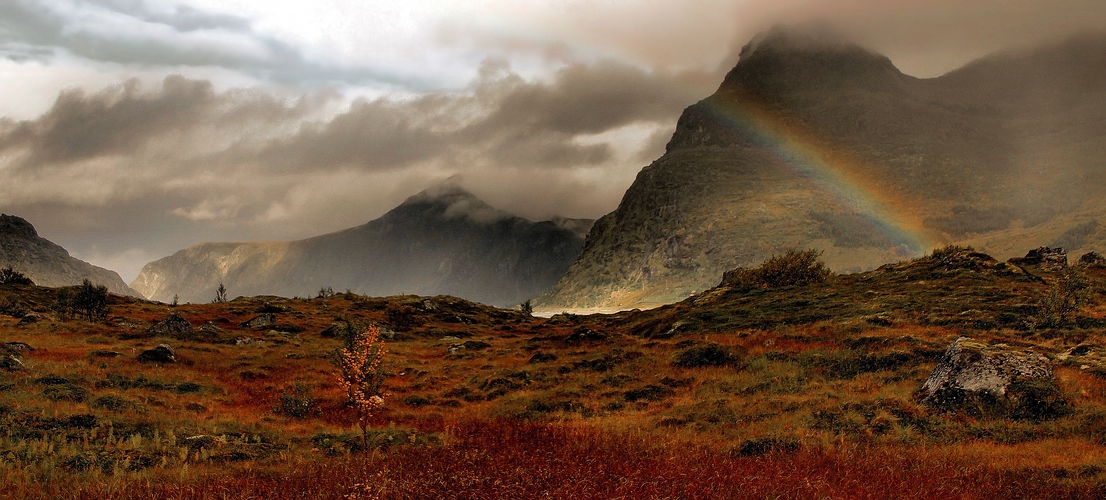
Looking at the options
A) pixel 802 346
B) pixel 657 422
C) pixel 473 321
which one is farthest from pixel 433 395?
pixel 473 321

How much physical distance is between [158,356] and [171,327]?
64.2 ft

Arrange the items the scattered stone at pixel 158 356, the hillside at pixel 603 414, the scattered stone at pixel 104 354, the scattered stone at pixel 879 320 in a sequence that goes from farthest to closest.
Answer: the scattered stone at pixel 879 320 → the scattered stone at pixel 158 356 → the scattered stone at pixel 104 354 → the hillside at pixel 603 414

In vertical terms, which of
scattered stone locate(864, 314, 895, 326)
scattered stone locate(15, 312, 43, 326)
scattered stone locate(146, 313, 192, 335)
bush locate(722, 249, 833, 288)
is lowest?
scattered stone locate(146, 313, 192, 335)

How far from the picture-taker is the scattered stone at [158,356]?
36812mm

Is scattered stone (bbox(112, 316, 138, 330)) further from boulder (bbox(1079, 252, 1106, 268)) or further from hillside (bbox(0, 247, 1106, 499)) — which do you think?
boulder (bbox(1079, 252, 1106, 268))

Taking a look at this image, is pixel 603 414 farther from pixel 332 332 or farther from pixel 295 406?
pixel 332 332

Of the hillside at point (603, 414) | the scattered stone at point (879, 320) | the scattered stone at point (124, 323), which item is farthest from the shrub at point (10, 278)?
the scattered stone at point (879, 320)

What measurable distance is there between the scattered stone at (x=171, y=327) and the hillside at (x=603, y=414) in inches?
11.1

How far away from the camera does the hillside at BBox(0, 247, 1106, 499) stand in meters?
12.0

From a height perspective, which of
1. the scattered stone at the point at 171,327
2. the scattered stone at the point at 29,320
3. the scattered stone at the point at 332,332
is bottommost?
the scattered stone at the point at 332,332

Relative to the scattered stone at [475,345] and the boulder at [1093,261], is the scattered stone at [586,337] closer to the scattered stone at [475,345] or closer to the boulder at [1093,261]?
the scattered stone at [475,345]

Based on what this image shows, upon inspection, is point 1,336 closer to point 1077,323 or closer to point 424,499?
point 424,499

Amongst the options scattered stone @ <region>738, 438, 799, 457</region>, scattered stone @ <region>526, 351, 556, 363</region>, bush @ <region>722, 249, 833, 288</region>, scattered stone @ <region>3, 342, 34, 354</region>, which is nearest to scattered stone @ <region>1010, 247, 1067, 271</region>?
bush @ <region>722, 249, 833, 288</region>

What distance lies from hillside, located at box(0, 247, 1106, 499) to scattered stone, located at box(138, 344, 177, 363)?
26cm
